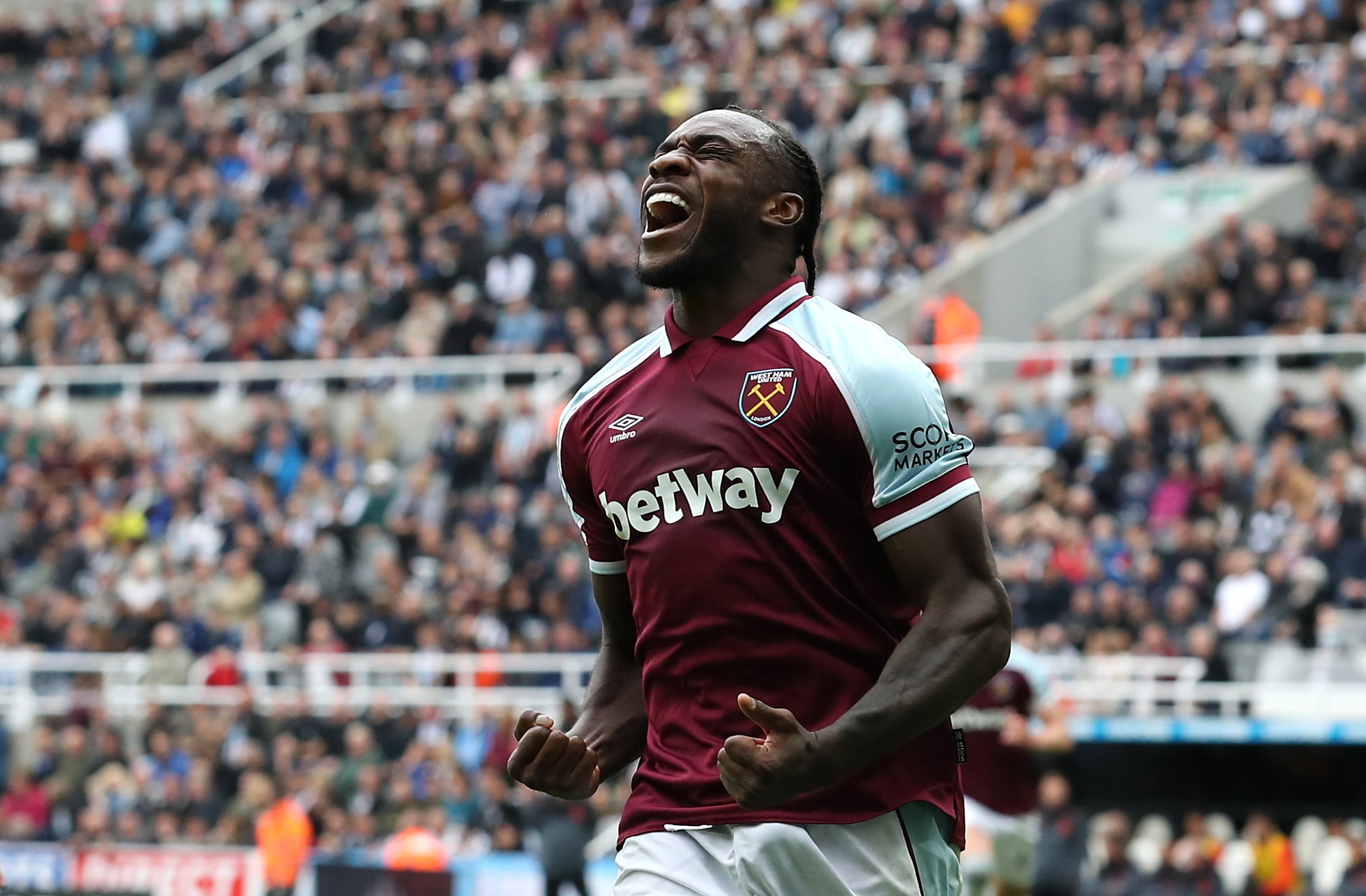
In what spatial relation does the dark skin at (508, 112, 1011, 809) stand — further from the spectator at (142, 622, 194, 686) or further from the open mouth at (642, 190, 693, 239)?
the spectator at (142, 622, 194, 686)

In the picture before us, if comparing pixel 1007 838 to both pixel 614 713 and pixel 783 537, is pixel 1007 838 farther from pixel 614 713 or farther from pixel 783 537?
pixel 783 537

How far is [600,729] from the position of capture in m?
4.18

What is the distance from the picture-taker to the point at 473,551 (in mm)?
19797

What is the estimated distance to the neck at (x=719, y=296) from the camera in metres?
3.98

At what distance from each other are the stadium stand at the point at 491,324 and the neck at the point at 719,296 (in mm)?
10534

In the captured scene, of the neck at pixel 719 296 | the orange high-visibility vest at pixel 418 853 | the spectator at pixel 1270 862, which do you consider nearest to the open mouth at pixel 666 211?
the neck at pixel 719 296

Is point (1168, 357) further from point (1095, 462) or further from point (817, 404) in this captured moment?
point (817, 404)

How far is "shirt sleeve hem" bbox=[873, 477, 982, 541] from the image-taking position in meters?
3.65

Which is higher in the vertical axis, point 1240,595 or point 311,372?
point 311,372

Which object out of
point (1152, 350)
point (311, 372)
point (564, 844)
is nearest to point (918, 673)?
point (564, 844)

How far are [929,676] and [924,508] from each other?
28 centimetres

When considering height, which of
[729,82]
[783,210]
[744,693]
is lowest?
[744,693]

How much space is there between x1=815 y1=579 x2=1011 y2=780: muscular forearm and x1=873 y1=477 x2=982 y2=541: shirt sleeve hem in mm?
138

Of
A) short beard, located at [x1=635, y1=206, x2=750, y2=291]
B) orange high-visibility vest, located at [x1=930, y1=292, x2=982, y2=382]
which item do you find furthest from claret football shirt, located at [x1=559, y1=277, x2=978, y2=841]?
orange high-visibility vest, located at [x1=930, y1=292, x2=982, y2=382]
